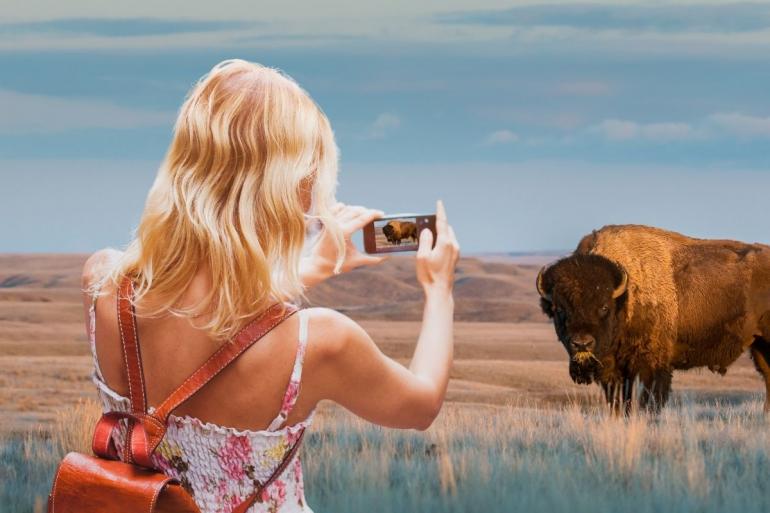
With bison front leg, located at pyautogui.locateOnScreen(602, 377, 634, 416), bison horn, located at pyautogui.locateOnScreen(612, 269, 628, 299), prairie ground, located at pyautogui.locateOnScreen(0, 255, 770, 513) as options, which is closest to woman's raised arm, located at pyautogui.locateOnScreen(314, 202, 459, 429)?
prairie ground, located at pyautogui.locateOnScreen(0, 255, 770, 513)

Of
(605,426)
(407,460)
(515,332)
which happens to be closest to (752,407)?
(605,426)

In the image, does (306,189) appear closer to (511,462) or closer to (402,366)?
(402,366)

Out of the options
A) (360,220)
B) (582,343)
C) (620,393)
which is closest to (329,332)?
(360,220)

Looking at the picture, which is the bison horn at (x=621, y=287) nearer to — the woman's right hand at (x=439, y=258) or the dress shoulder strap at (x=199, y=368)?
the woman's right hand at (x=439, y=258)

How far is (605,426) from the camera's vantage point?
818 cm

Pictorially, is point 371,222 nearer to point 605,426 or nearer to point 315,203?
point 315,203

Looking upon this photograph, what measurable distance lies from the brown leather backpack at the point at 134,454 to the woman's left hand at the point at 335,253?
1.60ft

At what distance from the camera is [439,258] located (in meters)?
2.78

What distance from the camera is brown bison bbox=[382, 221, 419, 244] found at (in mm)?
2906

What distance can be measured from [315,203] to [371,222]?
16.1 inches

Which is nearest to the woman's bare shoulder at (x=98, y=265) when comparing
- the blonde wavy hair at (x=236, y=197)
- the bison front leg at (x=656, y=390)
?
the blonde wavy hair at (x=236, y=197)

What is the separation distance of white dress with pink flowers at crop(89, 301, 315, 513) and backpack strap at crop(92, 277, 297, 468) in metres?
0.09

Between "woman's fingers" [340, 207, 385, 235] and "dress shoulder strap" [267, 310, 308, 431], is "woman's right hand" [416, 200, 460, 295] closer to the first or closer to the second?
"woman's fingers" [340, 207, 385, 235]

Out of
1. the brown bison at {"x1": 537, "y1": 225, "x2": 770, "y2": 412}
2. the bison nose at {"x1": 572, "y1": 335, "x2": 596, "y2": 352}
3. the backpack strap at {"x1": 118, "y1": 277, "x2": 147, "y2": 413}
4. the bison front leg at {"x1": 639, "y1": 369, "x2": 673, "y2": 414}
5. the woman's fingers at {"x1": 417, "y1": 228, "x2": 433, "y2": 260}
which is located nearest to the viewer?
the backpack strap at {"x1": 118, "y1": 277, "x2": 147, "y2": 413}
